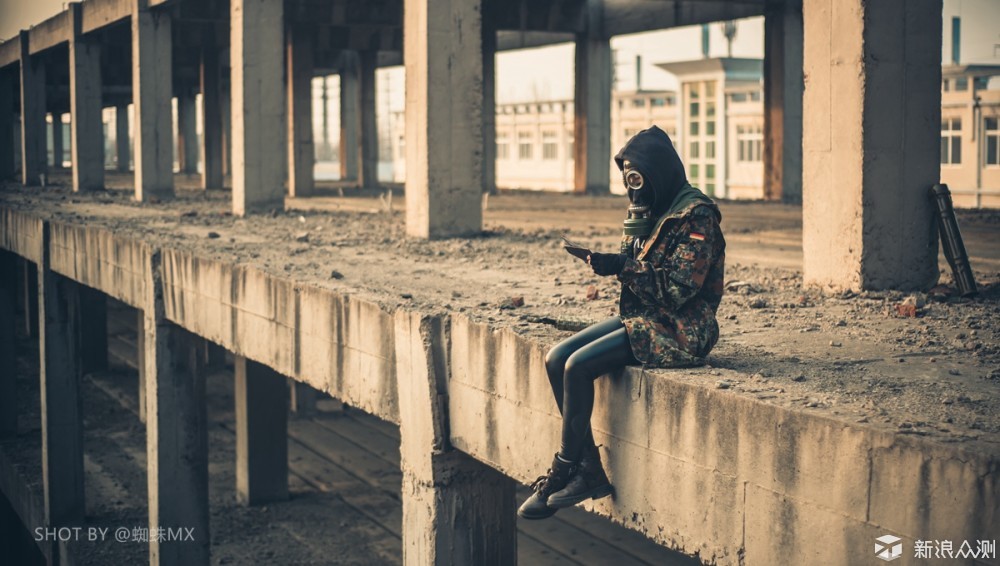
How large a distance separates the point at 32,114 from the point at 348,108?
35.9 ft

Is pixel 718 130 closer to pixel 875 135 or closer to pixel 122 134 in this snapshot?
pixel 122 134

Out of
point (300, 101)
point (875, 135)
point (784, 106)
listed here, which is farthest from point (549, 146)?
point (875, 135)

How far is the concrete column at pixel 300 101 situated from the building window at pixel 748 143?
2343cm

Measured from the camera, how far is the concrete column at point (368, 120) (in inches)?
1286

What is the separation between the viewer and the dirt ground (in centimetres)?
463

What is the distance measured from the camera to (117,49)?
3244 cm

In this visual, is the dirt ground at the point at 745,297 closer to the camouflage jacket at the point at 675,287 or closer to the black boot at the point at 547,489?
the camouflage jacket at the point at 675,287

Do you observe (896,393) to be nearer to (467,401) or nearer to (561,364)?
(561,364)

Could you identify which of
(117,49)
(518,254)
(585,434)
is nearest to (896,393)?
(585,434)

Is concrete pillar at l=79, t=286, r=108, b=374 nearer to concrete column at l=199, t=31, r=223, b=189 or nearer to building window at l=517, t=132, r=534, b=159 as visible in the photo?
concrete column at l=199, t=31, r=223, b=189

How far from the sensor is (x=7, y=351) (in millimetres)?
20219

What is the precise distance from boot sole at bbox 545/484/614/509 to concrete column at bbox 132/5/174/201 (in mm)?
19207

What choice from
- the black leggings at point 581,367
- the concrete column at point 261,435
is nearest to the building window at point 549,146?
the concrete column at point 261,435

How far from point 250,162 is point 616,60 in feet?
192
